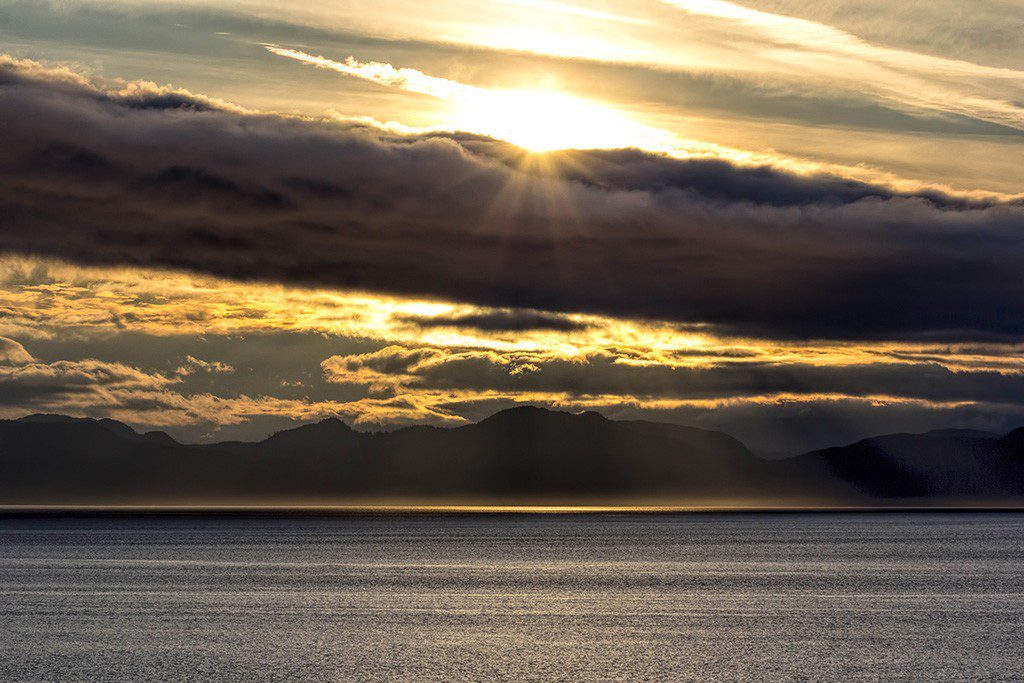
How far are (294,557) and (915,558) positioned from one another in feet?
209

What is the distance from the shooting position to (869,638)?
55.1m

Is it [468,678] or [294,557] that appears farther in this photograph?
[294,557]

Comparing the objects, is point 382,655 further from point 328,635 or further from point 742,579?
point 742,579

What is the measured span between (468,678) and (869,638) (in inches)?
799

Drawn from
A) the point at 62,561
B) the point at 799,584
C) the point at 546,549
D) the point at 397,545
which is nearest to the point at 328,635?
the point at 799,584

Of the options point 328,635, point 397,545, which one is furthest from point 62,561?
point 328,635

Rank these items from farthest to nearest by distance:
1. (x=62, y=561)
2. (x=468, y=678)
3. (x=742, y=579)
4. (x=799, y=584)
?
1. (x=62, y=561)
2. (x=742, y=579)
3. (x=799, y=584)
4. (x=468, y=678)

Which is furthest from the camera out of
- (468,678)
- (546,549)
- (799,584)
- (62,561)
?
(546,549)

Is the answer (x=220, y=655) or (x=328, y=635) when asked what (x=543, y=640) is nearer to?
(x=328, y=635)

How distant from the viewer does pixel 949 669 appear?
45.0 metres

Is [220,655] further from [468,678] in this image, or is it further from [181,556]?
[181,556]

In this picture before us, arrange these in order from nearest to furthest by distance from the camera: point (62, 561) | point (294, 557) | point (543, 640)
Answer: point (543, 640) < point (62, 561) < point (294, 557)

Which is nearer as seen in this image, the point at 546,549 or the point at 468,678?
the point at 468,678

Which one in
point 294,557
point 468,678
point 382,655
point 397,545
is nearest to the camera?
point 468,678
